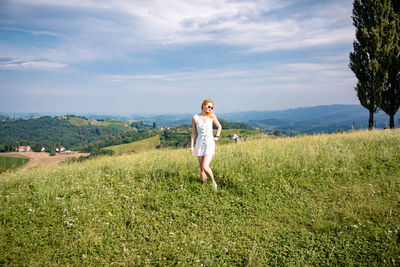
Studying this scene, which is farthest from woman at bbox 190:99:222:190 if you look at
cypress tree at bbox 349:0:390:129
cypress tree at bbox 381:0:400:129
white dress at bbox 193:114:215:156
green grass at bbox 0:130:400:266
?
cypress tree at bbox 381:0:400:129

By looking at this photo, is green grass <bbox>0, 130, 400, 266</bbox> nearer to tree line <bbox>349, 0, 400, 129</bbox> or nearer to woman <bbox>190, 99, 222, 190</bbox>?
woman <bbox>190, 99, 222, 190</bbox>

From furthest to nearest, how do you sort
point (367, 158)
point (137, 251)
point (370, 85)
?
1. point (370, 85)
2. point (367, 158)
3. point (137, 251)

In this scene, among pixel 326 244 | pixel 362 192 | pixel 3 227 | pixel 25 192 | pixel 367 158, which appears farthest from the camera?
pixel 367 158

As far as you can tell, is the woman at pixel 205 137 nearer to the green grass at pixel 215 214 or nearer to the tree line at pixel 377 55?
the green grass at pixel 215 214

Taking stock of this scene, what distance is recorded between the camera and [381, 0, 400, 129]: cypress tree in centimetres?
1781

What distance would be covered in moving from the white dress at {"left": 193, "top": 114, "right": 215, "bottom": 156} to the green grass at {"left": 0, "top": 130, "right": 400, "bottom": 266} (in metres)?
1.14

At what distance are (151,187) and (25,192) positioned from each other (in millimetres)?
3943

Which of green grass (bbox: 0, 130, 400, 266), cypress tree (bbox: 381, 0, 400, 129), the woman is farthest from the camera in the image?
cypress tree (bbox: 381, 0, 400, 129)

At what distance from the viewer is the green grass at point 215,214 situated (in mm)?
4312

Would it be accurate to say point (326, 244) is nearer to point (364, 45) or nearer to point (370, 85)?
point (370, 85)

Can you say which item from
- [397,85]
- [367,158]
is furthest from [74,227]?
[397,85]

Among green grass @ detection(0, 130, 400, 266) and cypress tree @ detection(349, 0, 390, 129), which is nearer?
green grass @ detection(0, 130, 400, 266)

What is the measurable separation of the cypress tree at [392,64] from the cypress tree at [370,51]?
0.48m

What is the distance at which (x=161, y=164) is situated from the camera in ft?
28.2
